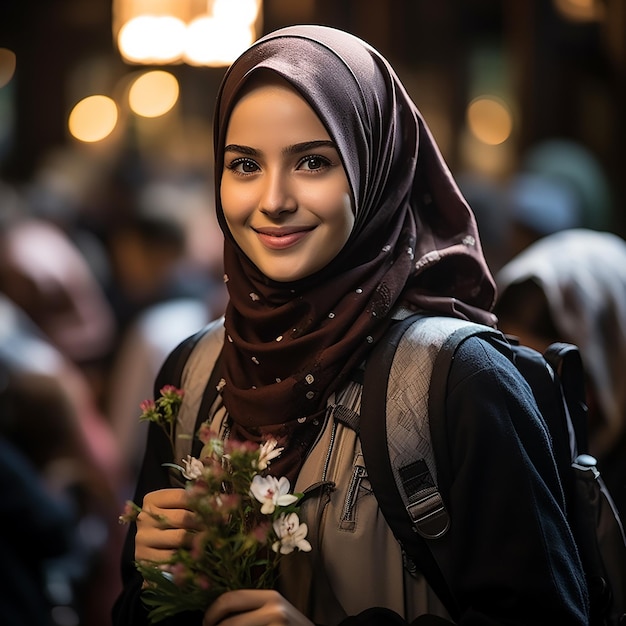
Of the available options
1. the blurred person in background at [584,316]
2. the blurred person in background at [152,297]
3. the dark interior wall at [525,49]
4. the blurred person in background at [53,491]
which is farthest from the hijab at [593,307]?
the dark interior wall at [525,49]

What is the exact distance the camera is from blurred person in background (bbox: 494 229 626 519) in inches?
119

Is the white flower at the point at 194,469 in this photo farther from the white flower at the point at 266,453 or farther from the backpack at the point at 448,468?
the backpack at the point at 448,468

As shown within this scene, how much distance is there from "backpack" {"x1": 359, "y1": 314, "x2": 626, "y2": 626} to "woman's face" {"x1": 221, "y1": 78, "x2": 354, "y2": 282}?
0.22 meters

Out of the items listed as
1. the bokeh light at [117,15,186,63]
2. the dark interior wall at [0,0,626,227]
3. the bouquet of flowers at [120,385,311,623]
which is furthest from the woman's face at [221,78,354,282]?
the dark interior wall at [0,0,626,227]

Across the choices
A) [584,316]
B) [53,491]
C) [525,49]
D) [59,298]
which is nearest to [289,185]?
[584,316]

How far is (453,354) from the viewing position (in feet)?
6.72

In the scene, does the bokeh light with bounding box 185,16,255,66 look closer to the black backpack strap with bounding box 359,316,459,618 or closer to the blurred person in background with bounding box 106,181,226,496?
the blurred person in background with bounding box 106,181,226,496

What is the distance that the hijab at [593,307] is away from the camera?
3016mm

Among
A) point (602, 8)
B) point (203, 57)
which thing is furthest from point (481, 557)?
point (602, 8)

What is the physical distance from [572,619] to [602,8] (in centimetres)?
671

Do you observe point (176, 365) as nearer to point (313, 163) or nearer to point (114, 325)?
point (313, 163)

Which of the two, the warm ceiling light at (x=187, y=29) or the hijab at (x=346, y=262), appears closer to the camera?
the hijab at (x=346, y=262)

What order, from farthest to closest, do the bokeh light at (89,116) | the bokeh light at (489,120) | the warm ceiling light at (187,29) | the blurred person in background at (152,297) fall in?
the bokeh light at (89,116) → the bokeh light at (489,120) → the warm ceiling light at (187,29) → the blurred person in background at (152,297)

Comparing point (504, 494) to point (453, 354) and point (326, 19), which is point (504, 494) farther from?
point (326, 19)
